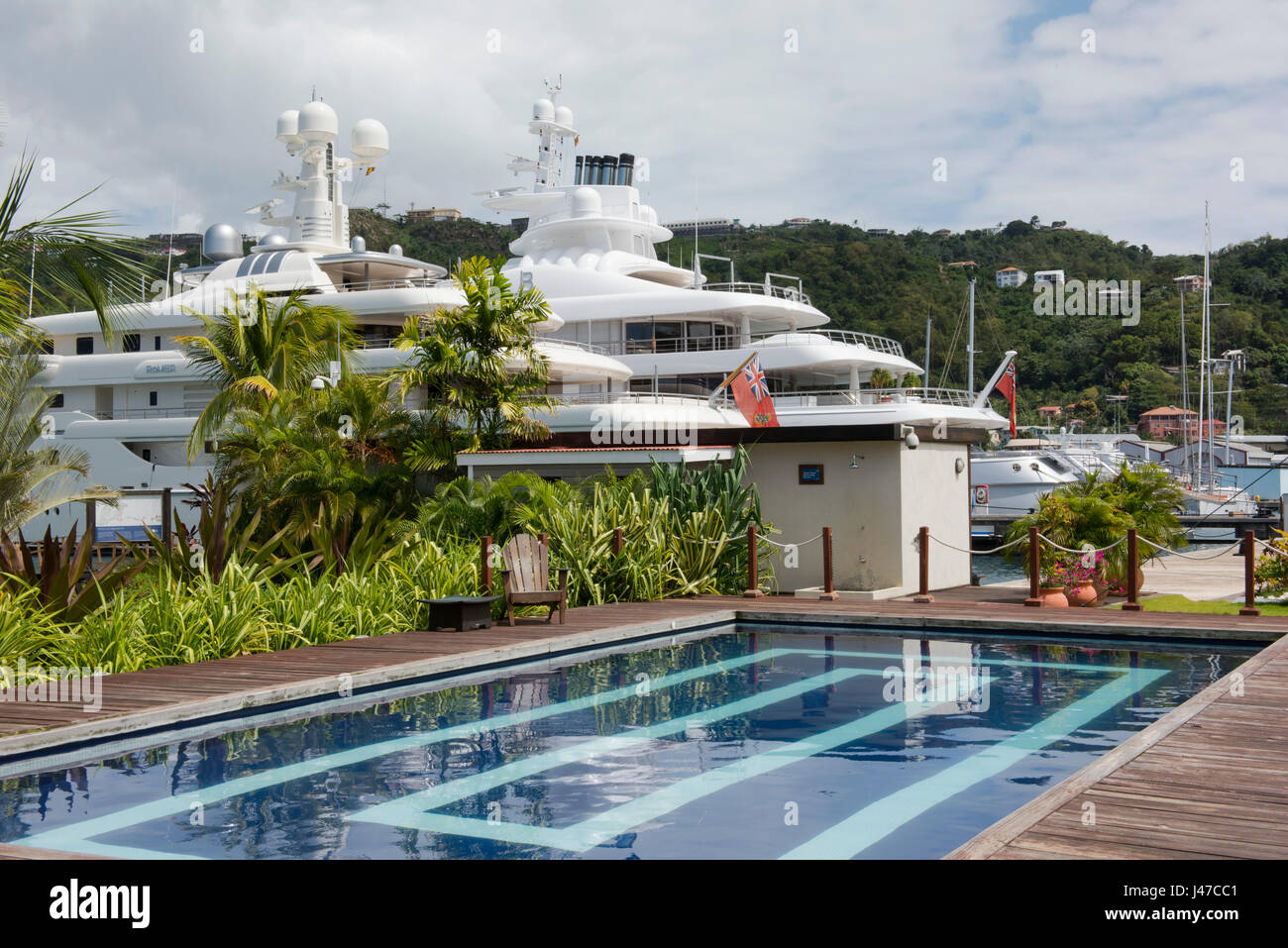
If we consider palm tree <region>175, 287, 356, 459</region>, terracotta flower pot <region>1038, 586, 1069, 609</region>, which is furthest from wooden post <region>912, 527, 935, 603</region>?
palm tree <region>175, 287, 356, 459</region>

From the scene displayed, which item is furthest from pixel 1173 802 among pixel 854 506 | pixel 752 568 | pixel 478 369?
pixel 478 369

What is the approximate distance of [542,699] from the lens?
34.1 feet

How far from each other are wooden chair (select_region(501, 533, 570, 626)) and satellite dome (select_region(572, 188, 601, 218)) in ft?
69.2

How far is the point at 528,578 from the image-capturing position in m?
13.7

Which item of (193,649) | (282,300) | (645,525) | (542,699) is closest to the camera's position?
(542,699)

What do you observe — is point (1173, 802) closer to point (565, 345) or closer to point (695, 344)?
point (565, 345)

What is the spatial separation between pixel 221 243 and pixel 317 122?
577 cm

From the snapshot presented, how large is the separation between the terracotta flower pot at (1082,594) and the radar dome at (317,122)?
1138 inches

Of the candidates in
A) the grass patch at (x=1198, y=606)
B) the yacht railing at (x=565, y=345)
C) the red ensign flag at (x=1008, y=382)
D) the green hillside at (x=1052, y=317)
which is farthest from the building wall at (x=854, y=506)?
the green hillside at (x=1052, y=317)

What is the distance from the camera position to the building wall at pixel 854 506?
1789cm

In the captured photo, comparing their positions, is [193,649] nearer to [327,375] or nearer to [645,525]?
[645,525]
